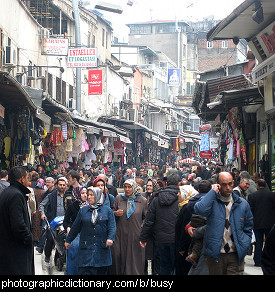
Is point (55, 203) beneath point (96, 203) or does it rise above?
beneath

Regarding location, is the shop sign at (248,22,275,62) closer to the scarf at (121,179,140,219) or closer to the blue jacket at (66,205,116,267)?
the scarf at (121,179,140,219)

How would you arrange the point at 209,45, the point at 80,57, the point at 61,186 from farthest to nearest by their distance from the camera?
the point at 209,45, the point at 80,57, the point at 61,186

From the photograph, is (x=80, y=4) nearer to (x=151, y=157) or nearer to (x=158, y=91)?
(x=151, y=157)

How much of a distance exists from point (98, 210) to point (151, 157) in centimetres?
3732

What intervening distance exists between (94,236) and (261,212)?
489cm

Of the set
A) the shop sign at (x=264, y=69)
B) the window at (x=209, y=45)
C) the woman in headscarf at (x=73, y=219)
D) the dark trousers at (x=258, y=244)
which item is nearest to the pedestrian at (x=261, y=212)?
the dark trousers at (x=258, y=244)

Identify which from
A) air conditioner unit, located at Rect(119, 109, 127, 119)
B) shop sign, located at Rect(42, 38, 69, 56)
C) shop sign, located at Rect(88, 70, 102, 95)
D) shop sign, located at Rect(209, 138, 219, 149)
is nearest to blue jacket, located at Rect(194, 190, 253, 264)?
shop sign, located at Rect(42, 38, 69, 56)

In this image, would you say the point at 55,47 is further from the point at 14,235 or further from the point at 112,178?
the point at 14,235

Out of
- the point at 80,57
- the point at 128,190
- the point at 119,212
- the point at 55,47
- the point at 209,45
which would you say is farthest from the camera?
the point at 209,45

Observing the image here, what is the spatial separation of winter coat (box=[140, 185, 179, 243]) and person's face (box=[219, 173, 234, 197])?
8.53ft

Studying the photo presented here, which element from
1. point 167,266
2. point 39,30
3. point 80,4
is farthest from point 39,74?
point 167,266

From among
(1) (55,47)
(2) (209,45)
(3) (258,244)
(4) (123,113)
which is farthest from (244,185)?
(2) (209,45)

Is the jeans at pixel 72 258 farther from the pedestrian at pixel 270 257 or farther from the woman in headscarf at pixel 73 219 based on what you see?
the pedestrian at pixel 270 257

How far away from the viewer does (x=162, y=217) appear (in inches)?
380
